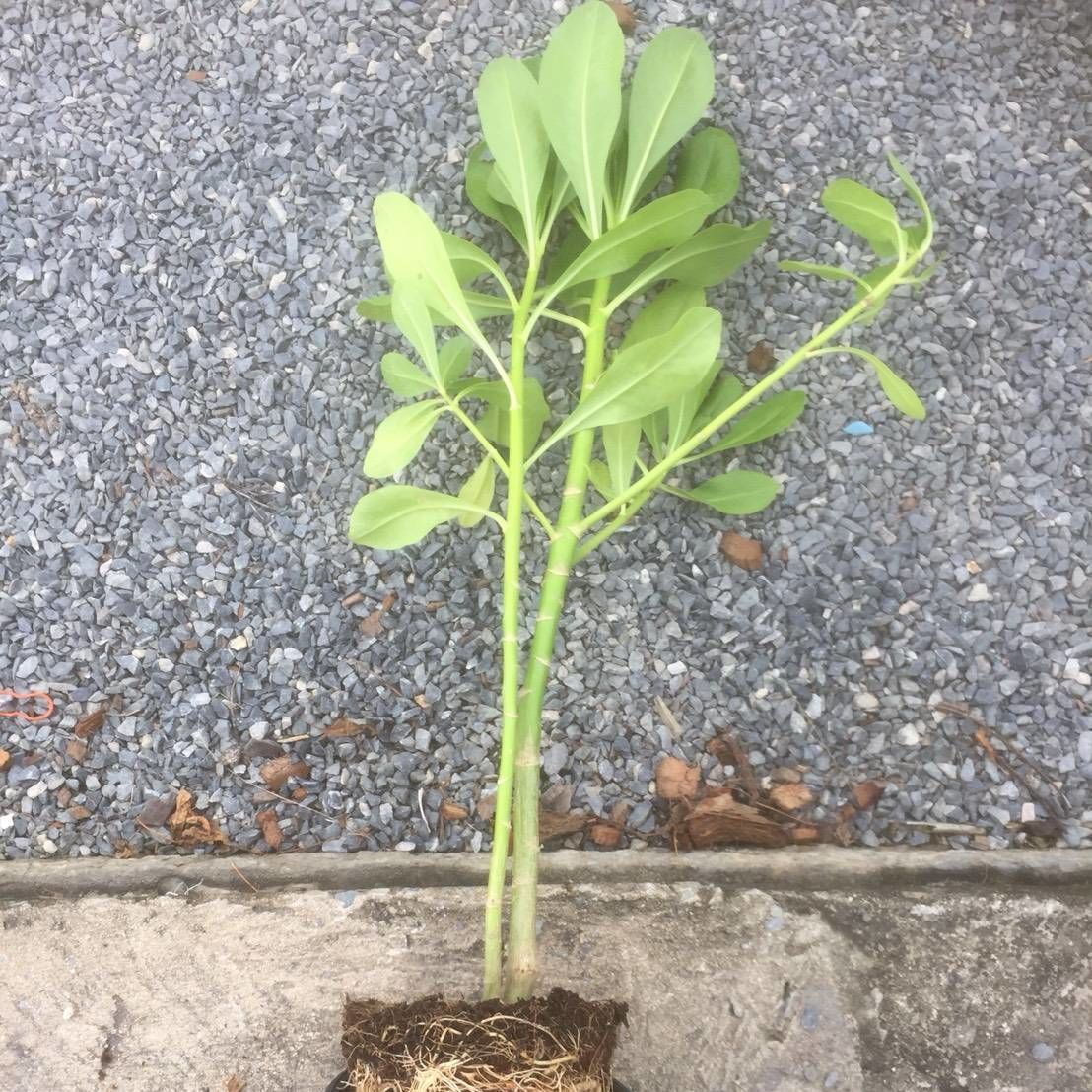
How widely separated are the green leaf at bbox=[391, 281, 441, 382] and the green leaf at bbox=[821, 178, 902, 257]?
395 millimetres

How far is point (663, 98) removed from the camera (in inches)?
35.1

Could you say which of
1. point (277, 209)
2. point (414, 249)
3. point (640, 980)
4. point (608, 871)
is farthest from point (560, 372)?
point (640, 980)

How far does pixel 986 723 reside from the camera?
987mm

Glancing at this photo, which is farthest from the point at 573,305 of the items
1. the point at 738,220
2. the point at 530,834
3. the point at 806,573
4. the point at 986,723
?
the point at 986,723

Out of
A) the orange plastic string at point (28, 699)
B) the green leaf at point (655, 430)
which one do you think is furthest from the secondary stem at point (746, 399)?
the orange plastic string at point (28, 699)

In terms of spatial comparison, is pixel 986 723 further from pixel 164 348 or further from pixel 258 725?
pixel 164 348

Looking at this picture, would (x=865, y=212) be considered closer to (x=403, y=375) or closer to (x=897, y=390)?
(x=897, y=390)

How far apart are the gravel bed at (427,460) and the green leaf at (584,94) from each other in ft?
0.70

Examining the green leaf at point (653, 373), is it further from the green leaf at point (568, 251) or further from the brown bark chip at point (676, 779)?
the brown bark chip at point (676, 779)

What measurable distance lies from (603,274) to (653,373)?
0.45ft

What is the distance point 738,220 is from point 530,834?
730 mm

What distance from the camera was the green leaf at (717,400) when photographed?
942mm

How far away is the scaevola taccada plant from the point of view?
79 centimetres

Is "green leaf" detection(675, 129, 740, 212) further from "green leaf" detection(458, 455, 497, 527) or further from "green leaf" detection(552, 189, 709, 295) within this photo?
"green leaf" detection(458, 455, 497, 527)
